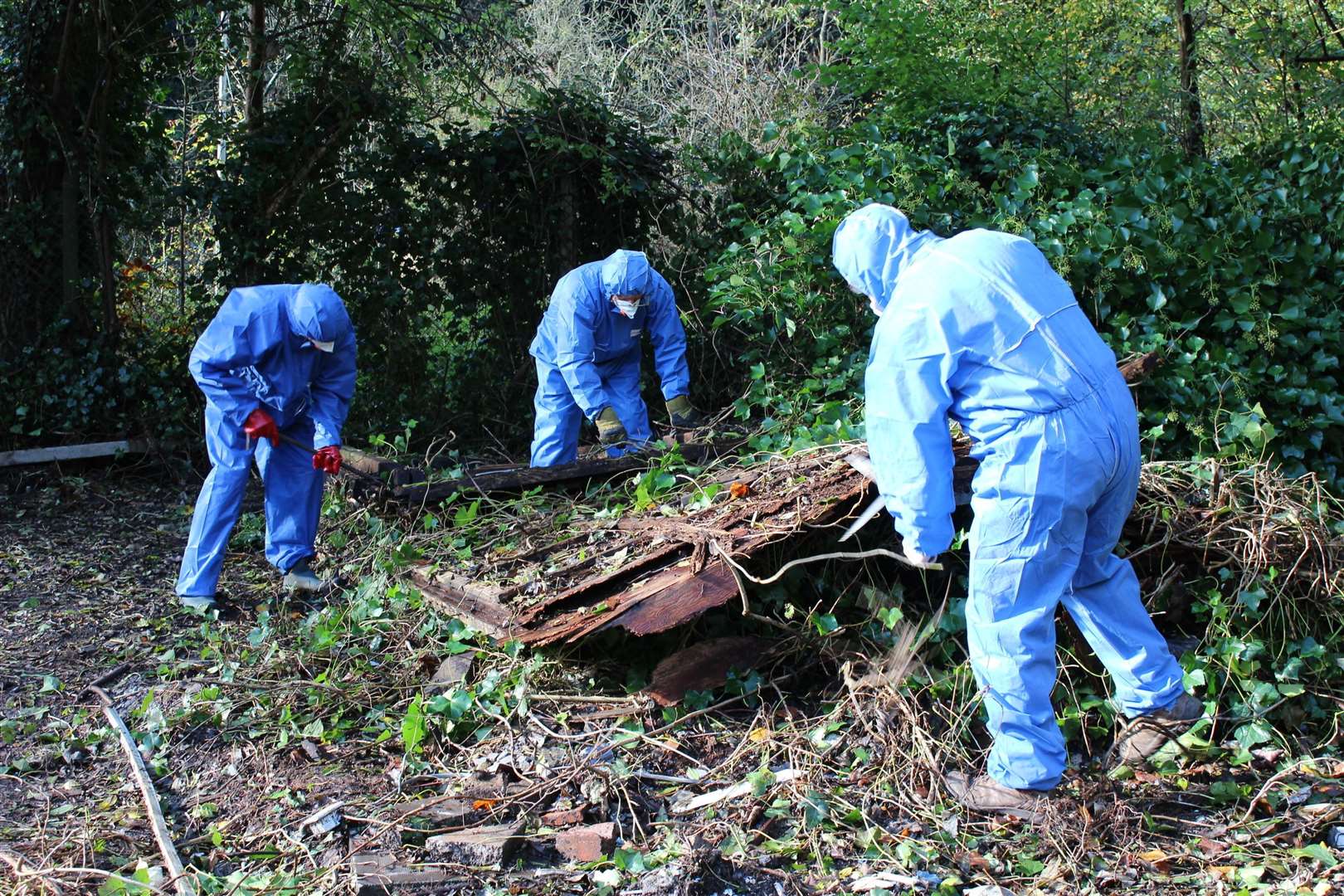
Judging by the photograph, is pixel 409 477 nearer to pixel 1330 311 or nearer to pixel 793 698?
pixel 793 698

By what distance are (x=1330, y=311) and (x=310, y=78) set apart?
7.20m

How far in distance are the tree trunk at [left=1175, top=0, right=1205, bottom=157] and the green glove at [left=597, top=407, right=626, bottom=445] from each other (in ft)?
19.2

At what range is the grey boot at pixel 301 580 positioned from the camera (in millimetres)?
5949

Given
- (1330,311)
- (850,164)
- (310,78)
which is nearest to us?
(1330,311)

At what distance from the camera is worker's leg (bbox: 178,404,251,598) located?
18.7ft

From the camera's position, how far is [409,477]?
5988 millimetres

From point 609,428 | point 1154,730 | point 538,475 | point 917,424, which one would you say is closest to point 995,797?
point 1154,730

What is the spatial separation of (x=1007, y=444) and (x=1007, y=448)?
0.01 m

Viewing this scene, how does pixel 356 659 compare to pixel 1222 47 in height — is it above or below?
below

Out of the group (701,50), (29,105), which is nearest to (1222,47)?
(701,50)

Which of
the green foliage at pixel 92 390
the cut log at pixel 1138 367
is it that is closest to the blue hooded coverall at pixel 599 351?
the cut log at pixel 1138 367

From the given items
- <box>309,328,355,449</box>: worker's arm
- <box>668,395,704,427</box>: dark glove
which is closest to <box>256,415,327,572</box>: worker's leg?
<box>309,328,355,449</box>: worker's arm

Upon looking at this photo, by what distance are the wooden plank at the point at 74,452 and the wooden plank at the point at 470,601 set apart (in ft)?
14.5

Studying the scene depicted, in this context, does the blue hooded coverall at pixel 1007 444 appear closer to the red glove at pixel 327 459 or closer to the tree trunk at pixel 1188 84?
the red glove at pixel 327 459
